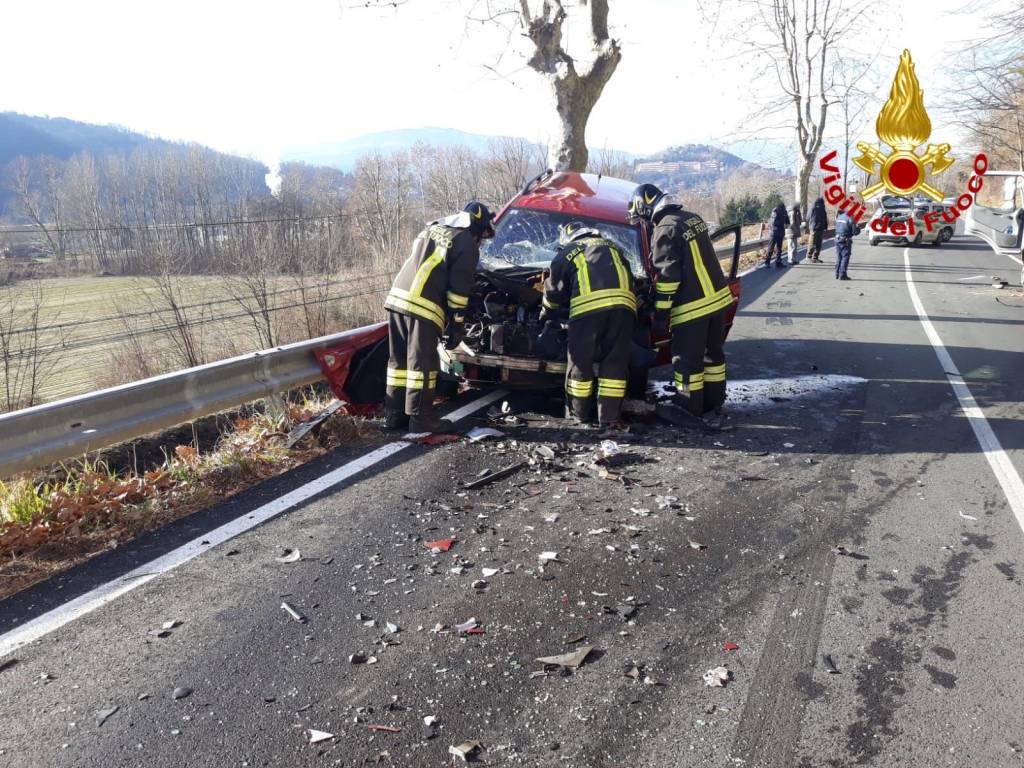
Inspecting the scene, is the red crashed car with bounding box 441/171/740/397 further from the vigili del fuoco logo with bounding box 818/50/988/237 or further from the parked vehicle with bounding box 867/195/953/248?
the parked vehicle with bounding box 867/195/953/248

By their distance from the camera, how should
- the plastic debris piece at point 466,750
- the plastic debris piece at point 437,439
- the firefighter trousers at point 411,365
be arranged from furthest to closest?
the firefighter trousers at point 411,365 < the plastic debris piece at point 437,439 < the plastic debris piece at point 466,750

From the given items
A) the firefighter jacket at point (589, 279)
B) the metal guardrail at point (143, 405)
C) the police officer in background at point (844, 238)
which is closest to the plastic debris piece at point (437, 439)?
the metal guardrail at point (143, 405)

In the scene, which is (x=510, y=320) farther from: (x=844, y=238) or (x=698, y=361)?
(x=844, y=238)

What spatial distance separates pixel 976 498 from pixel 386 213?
2245 cm

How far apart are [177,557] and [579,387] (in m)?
3.27

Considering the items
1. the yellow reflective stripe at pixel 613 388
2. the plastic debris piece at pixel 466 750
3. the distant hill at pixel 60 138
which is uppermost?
the distant hill at pixel 60 138

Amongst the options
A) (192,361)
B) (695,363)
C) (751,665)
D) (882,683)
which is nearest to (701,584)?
(751,665)

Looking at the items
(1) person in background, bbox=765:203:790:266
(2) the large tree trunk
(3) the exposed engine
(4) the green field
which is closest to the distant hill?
(4) the green field

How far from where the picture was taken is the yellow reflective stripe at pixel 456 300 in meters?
5.74

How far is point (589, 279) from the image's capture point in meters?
5.80

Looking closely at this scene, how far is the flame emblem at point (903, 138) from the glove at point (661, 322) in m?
3.11

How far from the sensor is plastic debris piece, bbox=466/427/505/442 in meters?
5.67

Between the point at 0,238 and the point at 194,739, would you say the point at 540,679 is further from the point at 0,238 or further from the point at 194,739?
the point at 0,238

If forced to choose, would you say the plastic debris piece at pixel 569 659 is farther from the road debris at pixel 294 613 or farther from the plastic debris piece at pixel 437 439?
the plastic debris piece at pixel 437 439
